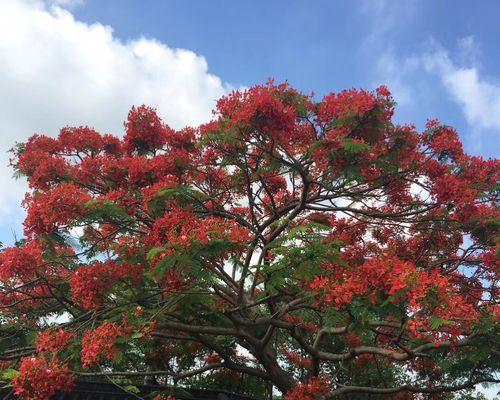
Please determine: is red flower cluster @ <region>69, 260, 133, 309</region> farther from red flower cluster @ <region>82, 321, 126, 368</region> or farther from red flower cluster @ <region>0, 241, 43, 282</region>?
red flower cluster @ <region>0, 241, 43, 282</region>

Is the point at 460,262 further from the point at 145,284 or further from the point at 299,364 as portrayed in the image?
the point at 145,284

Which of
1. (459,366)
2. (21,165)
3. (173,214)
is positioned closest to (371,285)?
(173,214)

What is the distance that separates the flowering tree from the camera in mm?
6070

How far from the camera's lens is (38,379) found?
6.05 meters

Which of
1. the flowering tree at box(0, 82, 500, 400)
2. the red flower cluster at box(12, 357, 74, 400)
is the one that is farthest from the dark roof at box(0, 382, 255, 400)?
the red flower cluster at box(12, 357, 74, 400)

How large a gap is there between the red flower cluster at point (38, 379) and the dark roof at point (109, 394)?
5.34 ft

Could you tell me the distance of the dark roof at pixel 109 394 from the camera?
26.2 ft

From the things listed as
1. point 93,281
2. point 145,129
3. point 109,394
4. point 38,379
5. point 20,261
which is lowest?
point 38,379

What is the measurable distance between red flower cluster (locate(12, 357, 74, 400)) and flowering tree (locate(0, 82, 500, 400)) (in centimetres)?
2

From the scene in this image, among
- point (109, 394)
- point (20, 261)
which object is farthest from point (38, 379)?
point (109, 394)

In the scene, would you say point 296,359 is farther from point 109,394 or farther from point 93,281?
point 93,281

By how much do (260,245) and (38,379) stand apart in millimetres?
3858

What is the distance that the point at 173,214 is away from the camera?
22.6 feet

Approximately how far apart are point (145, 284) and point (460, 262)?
5479mm
